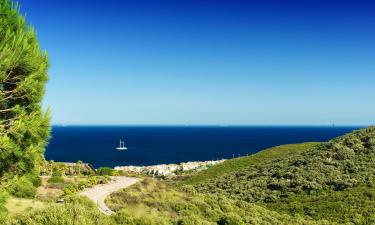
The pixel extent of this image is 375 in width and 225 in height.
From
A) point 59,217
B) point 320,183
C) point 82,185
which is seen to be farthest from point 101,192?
point 320,183

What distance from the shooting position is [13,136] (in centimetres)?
1193

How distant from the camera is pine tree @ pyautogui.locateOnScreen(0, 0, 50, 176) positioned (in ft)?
35.4

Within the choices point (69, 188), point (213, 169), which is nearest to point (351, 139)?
point (213, 169)

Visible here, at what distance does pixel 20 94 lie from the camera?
12180 mm

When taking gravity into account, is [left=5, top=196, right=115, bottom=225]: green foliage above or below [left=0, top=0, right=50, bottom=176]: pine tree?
below

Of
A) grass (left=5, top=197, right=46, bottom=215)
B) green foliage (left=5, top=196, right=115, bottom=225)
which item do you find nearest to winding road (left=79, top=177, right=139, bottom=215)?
grass (left=5, top=197, right=46, bottom=215)

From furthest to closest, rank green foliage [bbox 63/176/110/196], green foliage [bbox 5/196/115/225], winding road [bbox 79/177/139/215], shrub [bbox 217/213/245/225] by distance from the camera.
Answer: green foliage [bbox 63/176/110/196]
winding road [bbox 79/177/139/215]
shrub [bbox 217/213/245/225]
green foliage [bbox 5/196/115/225]

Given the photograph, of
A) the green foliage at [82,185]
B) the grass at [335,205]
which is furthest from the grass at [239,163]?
the green foliage at [82,185]

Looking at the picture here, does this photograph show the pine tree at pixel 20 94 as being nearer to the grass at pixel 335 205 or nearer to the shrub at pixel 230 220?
the shrub at pixel 230 220

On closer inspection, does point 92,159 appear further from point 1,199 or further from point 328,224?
point 1,199

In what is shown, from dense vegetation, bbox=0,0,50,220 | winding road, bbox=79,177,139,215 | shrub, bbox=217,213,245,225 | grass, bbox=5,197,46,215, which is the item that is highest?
dense vegetation, bbox=0,0,50,220

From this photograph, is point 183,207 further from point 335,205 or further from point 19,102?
point 19,102

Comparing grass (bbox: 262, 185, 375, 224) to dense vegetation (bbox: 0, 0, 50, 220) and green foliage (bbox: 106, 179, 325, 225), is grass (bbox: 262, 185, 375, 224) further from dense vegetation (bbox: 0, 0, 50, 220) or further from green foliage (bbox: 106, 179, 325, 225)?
dense vegetation (bbox: 0, 0, 50, 220)

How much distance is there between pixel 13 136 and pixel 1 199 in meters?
2.09
